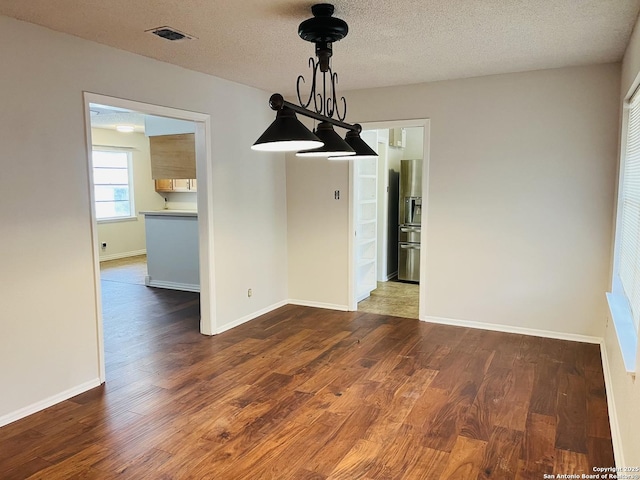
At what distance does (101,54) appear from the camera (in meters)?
3.27

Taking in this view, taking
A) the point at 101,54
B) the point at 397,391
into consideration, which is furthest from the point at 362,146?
the point at 101,54

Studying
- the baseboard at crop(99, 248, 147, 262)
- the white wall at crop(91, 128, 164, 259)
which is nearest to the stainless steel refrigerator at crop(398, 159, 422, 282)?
the white wall at crop(91, 128, 164, 259)

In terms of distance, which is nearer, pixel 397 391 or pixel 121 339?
pixel 397 391

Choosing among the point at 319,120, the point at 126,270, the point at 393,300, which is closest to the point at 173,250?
the point at 126,270

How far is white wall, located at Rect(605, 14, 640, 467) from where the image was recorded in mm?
1949

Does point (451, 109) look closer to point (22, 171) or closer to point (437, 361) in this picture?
point (437, 361)

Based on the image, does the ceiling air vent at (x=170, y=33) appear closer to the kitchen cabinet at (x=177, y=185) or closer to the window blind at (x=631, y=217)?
the window blind at (x=631, y=217)

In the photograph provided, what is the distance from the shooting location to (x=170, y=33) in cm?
305

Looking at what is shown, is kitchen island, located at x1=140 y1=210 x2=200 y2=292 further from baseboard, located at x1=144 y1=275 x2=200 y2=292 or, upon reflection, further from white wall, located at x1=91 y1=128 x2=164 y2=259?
white wall, located at x1=91 y1=128 x2=164 y2=259

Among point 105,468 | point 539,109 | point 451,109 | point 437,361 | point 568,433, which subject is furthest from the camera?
point 451,109

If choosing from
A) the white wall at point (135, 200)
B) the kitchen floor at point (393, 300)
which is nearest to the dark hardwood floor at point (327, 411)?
the kitchen floor at point (393, 300)

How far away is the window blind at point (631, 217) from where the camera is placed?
2.59 metres

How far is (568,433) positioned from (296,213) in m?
3.60

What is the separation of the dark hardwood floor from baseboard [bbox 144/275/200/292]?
1.84m
